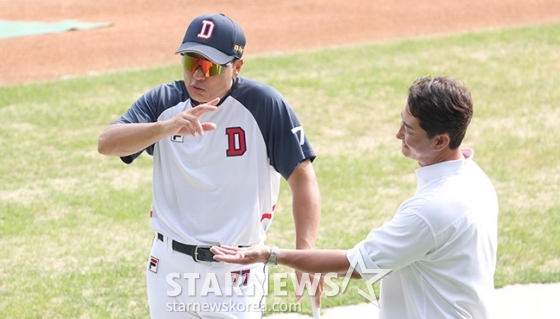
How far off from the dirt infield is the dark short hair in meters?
11.2

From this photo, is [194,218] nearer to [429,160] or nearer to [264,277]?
[264,277]

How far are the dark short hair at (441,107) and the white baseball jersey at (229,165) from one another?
106 centimetres

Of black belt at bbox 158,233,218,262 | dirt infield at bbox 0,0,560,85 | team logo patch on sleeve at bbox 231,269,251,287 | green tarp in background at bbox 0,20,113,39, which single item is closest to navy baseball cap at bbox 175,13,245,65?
black belt at bbox 158,233,218,262

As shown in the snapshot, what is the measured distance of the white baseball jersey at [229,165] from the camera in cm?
421

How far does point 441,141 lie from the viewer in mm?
3318

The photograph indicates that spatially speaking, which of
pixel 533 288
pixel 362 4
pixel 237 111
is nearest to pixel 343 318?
pixel 533 288

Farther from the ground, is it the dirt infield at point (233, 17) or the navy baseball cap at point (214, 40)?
the navy baseball cap at point (214, 40)

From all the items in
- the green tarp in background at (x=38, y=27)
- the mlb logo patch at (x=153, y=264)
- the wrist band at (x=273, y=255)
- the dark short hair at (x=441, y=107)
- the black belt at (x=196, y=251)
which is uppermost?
the dark short hair at (x=441, y=107)

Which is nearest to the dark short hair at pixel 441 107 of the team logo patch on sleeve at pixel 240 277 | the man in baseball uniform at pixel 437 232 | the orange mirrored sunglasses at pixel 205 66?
the man in baseball uniform at pixel 437 232

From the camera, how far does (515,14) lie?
17.1 meters

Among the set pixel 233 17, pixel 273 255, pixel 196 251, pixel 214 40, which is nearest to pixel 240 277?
pixel 196 251

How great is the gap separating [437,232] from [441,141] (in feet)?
1.20

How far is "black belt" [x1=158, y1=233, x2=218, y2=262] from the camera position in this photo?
4.18 metres

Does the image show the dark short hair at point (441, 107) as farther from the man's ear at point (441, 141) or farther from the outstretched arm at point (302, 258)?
the outstretched arm at point (302, 258)
